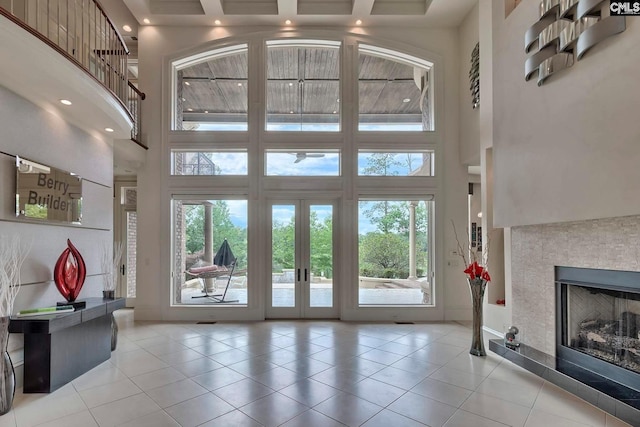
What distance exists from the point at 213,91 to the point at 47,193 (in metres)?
3.88

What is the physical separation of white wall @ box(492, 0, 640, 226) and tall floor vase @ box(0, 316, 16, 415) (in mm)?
5437

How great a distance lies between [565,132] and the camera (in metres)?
3.24

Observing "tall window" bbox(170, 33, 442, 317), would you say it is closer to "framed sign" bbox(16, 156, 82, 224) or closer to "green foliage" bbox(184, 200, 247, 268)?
"green foliage" bbox(184, 200, 247, 268)

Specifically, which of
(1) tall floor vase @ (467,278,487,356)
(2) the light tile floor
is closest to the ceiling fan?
(2) the light tile floor

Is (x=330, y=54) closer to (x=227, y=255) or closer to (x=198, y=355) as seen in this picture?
(x=227, y=255)

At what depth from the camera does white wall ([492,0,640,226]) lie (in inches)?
103

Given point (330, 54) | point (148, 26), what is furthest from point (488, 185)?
point (148, 26)

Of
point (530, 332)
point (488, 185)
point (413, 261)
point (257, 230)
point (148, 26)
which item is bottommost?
A: point (530, 332)

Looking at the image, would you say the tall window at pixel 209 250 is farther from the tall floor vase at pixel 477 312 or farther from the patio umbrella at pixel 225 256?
the tall floor vase at pixel 477 312

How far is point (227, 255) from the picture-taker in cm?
661

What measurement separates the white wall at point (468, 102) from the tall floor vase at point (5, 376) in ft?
22.4

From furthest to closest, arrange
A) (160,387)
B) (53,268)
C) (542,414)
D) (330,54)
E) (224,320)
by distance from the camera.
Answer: (330,54) → (224,320) → (53,268) → (160,387) → (542,414)

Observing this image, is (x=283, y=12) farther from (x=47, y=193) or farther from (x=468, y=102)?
(x=47, y=193)

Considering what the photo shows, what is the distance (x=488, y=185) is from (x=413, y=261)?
2076mm
